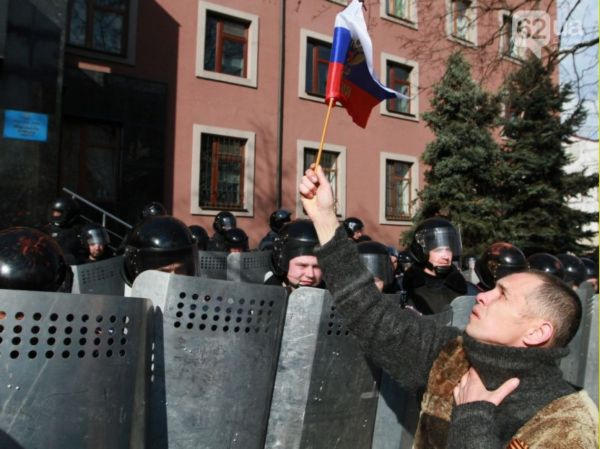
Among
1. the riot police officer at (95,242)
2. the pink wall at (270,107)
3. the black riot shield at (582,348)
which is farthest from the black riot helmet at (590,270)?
the pink wall at (270,107)

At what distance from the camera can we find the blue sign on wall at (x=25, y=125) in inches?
410

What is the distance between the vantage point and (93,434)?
1882 millimetres

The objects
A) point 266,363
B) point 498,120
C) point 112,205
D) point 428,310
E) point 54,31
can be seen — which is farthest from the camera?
point 498,120

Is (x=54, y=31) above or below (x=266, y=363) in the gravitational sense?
above

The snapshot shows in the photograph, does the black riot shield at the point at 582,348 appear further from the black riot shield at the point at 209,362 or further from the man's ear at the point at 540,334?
the black riot shield at the point at 209,362

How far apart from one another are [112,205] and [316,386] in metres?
12.5

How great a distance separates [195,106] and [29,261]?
43.5ft

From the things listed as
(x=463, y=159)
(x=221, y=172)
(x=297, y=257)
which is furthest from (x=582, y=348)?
(x=463, y=159)

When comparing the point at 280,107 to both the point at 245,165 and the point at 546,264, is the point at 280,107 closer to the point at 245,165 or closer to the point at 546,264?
the point at 245,165

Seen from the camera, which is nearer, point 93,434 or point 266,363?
point 93,434

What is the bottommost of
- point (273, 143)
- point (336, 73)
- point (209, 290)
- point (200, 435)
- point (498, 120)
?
point (200, 435)

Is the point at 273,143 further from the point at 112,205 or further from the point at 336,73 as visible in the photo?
the point at 336,73

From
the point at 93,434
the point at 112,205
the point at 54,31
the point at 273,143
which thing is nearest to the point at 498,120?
the point at 273,143

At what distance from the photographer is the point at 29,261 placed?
256cm
